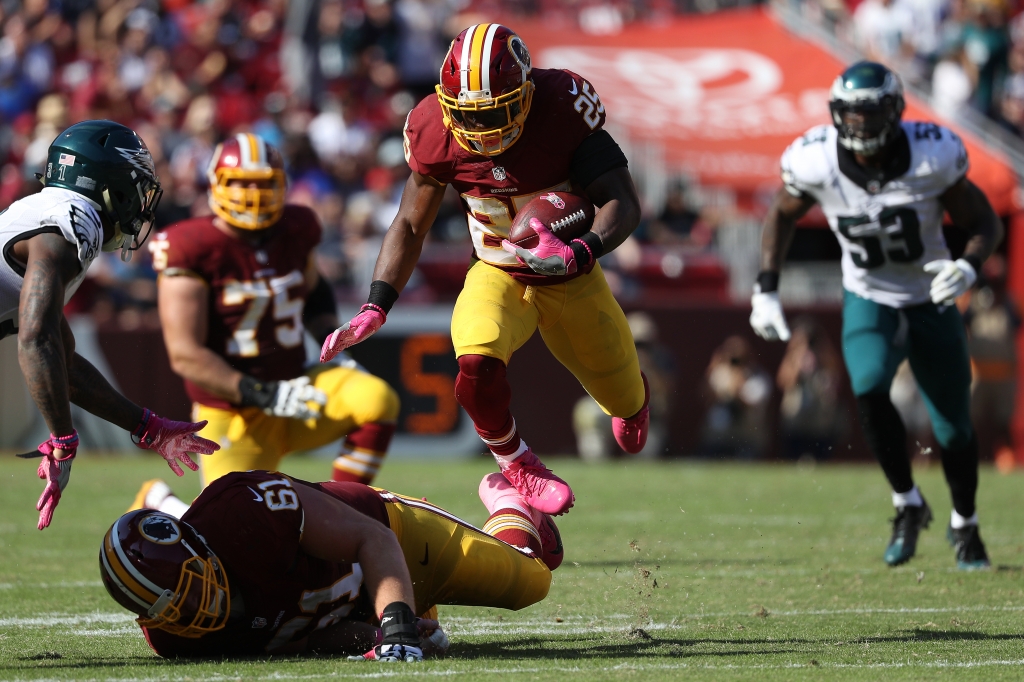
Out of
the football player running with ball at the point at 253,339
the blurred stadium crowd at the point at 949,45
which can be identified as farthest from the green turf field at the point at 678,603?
the blurred stadium crowd at the point at 949,45

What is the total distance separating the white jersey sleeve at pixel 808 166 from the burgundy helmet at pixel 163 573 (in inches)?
136

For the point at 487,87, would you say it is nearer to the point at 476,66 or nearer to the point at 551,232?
the point at 476,66

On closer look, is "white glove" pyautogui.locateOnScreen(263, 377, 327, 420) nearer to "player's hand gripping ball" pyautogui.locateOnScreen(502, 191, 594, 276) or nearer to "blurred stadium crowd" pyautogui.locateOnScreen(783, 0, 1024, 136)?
"player's hand gripping ball" pyautogui.locateOnScreen(502, 191, 594, 276)

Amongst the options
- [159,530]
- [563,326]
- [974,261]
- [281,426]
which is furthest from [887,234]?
[159,530]

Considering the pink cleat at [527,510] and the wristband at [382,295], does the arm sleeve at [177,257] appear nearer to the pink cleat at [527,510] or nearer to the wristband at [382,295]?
the wristband at [382,295]

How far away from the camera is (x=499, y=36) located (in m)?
4.45

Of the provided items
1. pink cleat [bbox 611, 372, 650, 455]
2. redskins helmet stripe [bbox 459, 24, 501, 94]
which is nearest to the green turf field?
pink cleat [bbox 611, 372, 650, 455]

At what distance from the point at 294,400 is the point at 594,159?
6.38ft

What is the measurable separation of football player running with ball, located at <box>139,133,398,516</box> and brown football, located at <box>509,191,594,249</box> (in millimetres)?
1802

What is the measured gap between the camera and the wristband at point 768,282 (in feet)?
19.4

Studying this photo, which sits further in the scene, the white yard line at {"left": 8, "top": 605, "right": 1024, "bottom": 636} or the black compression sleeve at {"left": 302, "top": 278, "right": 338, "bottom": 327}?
the black compression sleeve at {"left": 302, "top": 278, "right": 338, "bottom": 327}

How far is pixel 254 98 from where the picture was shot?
14.6 m

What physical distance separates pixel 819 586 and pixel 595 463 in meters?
6.25

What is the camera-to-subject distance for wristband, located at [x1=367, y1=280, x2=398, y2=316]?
4.65 meters
